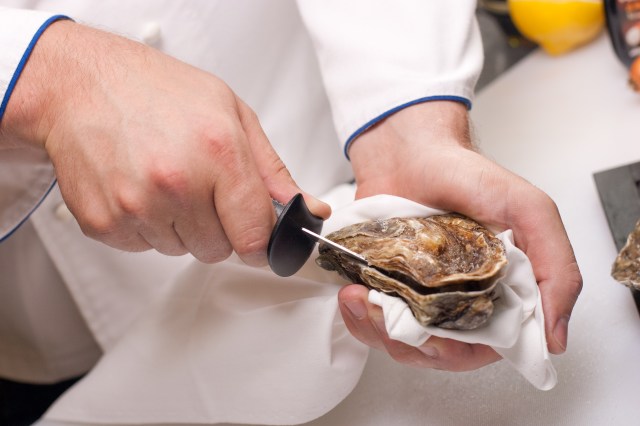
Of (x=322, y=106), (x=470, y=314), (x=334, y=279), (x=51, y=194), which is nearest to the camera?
(x=470, y=314)

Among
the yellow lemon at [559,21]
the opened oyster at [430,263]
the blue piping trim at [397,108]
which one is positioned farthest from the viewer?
the yellow lemon at [559,21]

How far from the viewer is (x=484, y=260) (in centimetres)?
73

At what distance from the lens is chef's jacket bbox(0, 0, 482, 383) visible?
3.23 ft

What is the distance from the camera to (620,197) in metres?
1.00

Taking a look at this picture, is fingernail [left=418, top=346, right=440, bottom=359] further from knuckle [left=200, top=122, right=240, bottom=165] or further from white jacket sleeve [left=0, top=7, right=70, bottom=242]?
white jacket sleeve [left=0, top=7, right=70, bottom=242]

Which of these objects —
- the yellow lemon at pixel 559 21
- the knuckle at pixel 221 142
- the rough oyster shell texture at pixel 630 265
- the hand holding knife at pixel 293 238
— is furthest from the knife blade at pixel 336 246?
the yellow lemon at pixel 559 21

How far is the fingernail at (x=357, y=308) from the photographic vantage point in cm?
76

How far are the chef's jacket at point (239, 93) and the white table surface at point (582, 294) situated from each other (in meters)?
0.24

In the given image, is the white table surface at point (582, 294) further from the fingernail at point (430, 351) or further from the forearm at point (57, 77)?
the forearm at point (57, 77)

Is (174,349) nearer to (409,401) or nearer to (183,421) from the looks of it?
(183,421)

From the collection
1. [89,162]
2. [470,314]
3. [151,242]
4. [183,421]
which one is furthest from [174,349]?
[470,314]

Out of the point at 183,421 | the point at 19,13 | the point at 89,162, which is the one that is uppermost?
the point at 19,13

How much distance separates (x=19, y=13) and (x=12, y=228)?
11.6 inches

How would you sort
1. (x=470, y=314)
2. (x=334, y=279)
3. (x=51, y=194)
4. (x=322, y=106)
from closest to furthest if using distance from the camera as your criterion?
1. (x=470, y=314)
2. (x=334, y=279)
3. (x=51, y=194)
4. (x=322, y=106)
